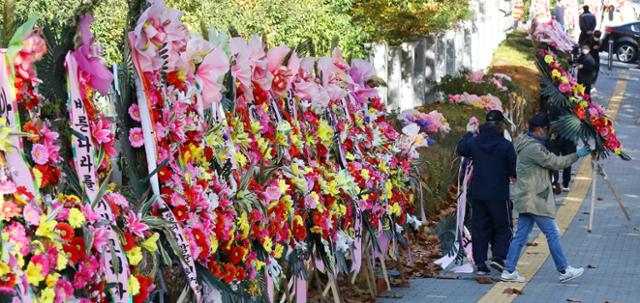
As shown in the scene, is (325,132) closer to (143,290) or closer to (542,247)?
(143,290)

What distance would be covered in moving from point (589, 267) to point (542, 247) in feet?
3.89

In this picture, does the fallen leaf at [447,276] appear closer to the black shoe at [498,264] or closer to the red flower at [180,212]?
the black shoe at [498,264]

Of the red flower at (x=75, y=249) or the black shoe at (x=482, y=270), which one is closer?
the red flower at (x=75, y=249)

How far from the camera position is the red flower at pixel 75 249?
5824 millimetres

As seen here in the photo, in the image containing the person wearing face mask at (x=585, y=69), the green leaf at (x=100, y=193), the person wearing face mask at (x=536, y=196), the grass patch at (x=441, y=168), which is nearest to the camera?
the green leaf at (x=100, y=193)

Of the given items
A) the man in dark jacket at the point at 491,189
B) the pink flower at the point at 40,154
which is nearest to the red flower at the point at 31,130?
the pink flower at the point at 40,154

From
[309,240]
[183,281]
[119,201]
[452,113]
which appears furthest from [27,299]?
[452,113]

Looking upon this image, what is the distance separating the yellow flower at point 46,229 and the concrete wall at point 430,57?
12320 millimetres

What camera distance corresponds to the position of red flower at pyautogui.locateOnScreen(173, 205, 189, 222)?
22.8 feet

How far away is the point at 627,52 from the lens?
38.6 meters

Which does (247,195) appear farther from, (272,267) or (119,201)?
(119,201)

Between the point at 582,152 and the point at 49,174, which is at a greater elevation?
the point at 49,174

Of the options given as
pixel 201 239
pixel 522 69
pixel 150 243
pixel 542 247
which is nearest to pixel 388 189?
pixel 542 247

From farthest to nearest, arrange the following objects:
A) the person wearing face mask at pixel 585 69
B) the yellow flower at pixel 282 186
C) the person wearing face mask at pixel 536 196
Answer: the person wearing face mask at pixel 585 69 → the person wearing face mask at pixel 536 196 → the yellow flower at pixel 282 186
